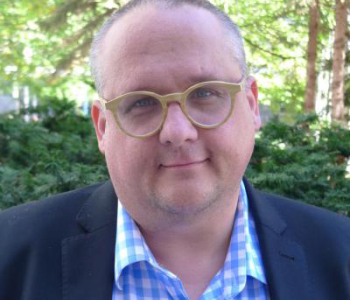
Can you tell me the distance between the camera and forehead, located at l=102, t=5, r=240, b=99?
1839mm

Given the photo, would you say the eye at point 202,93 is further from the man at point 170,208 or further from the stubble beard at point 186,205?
the stubble beard at point 186,205

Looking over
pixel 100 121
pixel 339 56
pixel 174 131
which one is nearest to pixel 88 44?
pixel 339 56

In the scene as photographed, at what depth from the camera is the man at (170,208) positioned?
1.84 m

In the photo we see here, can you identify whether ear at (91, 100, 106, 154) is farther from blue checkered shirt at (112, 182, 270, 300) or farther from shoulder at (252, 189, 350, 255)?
shoulder at (252, 189, 350, 255)

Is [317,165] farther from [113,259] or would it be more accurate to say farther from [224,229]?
[113,259]

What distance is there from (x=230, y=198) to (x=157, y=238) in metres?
0.34

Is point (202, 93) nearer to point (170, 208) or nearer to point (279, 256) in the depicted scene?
point (170, 208)

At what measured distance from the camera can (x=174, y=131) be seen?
1777 millimetres

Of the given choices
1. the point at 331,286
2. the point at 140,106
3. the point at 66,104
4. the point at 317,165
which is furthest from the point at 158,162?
the point at 66,104

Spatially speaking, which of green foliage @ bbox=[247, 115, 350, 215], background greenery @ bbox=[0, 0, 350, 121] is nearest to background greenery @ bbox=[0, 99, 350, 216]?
green foliage @ bbox=[247, 115, 350, 215]

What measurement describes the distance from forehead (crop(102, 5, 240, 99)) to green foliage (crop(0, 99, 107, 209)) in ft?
4.44

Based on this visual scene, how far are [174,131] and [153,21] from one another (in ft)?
1.42

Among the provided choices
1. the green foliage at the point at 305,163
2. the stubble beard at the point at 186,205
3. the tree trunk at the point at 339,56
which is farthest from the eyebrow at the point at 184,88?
the tree trunk at the point at 339,56

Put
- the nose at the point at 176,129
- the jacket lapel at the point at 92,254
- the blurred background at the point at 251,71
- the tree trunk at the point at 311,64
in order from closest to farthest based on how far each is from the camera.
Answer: the nose at the point at 176,129, the jacket lapel at the point at 92,254, the blurred background at the point at 251,71, the tree trunk at the point at 311,64
